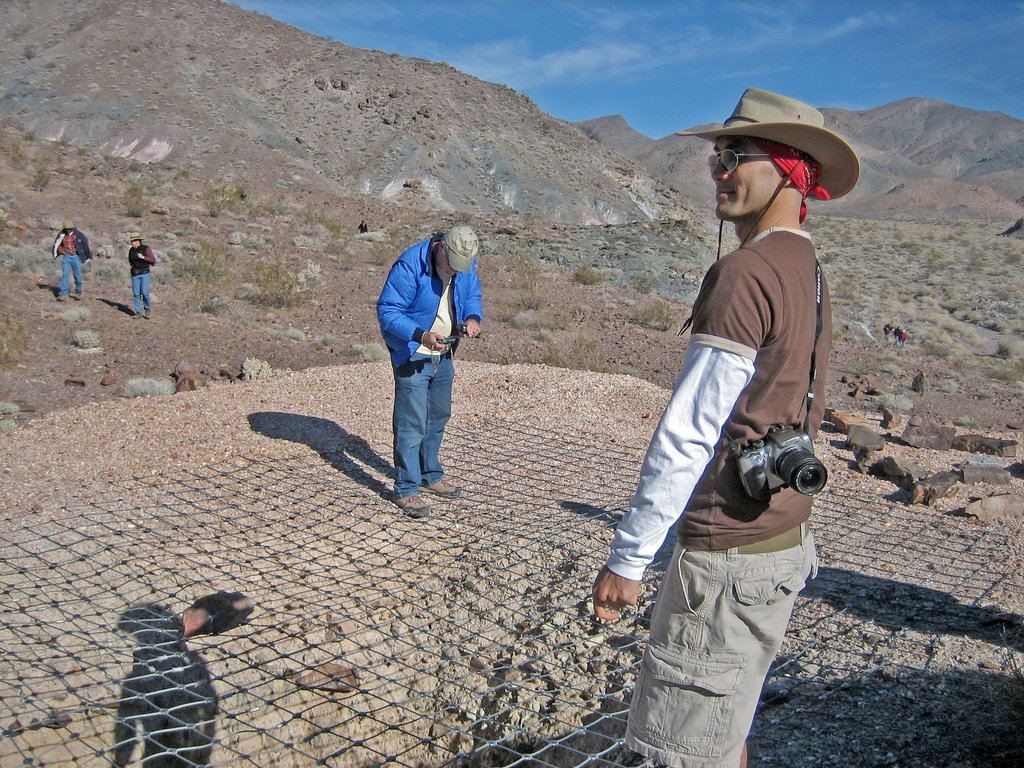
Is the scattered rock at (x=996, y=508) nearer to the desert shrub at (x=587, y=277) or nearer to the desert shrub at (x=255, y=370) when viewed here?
the desert shrub at (x=255, y=370)

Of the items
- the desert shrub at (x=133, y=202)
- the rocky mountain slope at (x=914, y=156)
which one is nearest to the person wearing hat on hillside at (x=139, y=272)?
the desert shrub at (x=133, y=202)

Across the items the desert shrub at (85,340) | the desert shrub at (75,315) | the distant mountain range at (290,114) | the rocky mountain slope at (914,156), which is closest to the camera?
the desert shrub at (85,340)

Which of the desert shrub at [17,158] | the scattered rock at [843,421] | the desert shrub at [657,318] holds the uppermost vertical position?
the desert shrub at [17,158]

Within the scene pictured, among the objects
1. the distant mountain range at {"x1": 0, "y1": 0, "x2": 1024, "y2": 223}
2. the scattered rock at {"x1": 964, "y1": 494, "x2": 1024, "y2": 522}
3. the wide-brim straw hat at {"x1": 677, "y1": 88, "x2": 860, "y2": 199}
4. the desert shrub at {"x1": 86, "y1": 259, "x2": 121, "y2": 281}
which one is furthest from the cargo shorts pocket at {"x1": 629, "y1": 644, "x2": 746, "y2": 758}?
the distant mountain range at {"x1": 0, "y1": 0, "x2": 1024, "y2": 223}

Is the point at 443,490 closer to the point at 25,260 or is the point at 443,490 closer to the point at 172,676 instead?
the point at 172,676

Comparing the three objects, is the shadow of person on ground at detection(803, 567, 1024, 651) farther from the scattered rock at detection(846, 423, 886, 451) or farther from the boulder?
the boulder

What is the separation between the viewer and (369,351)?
370 inches

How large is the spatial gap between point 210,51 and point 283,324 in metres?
33.5

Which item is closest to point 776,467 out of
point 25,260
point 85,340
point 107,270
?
point 85,340

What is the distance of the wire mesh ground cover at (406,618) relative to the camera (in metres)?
2.79

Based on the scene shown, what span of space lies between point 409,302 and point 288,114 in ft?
118

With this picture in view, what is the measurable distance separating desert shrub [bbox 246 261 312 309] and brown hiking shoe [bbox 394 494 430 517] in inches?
307

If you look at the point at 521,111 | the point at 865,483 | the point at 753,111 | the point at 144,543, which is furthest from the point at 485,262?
the point at 521,111

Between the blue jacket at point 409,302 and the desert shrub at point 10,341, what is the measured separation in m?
5.74
